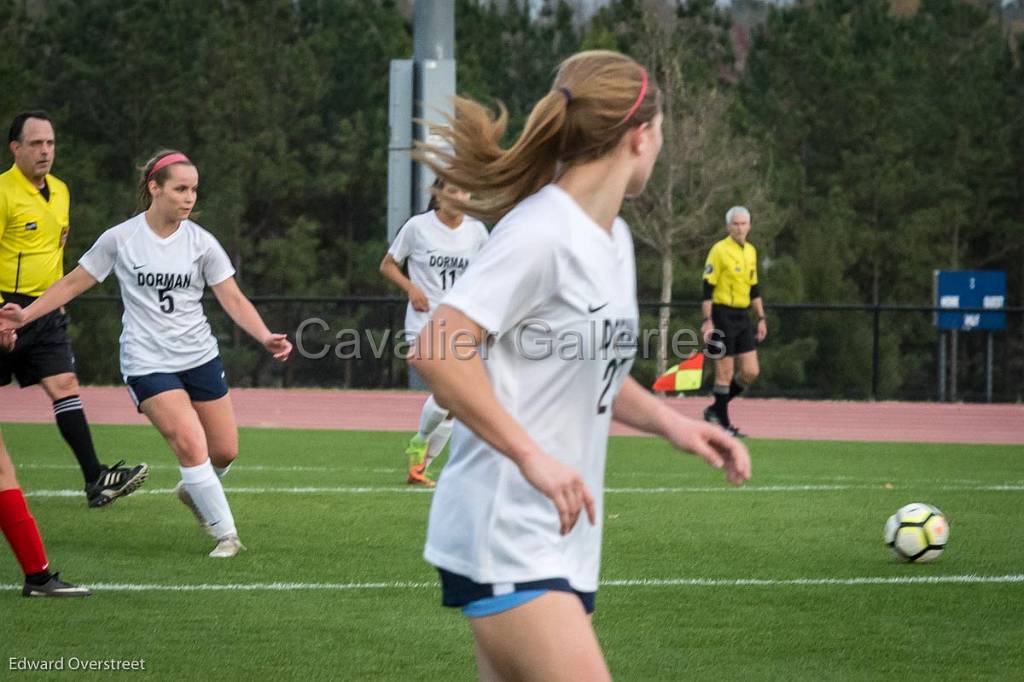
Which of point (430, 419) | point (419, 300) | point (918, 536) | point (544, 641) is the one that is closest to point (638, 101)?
point (544, 641)

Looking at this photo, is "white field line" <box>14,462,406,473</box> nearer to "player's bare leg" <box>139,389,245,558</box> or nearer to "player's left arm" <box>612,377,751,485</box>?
"player's bare leg" <box>139,389,245,558</box>

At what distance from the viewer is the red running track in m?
17.6

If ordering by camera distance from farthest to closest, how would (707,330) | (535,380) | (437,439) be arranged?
(707,330) < (437,439) < (535,380)

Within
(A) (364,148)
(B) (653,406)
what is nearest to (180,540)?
(B) (653,406)

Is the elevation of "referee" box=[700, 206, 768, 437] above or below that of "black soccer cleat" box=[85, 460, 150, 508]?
above

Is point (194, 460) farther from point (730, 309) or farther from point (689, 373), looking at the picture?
point (689, 373)

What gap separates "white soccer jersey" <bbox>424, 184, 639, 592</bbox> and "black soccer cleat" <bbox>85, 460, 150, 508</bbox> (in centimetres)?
604

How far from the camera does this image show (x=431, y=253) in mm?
11242

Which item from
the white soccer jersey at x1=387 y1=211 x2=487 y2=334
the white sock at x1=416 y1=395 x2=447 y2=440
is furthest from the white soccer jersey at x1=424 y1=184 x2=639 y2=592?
the white soccer jersey at x1=387 y1=211 x2=487 y2=334

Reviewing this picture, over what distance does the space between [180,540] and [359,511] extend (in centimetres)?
144

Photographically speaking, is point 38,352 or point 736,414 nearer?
point 38,352

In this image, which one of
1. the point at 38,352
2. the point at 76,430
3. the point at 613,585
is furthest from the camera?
the point at 76,430

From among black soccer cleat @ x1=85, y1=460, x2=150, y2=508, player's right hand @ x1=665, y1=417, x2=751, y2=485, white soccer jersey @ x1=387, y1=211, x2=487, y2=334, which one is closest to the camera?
player's right hand @ x1=665, y1=417, x2=751, y2=485

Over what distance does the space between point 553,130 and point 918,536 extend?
504cm
